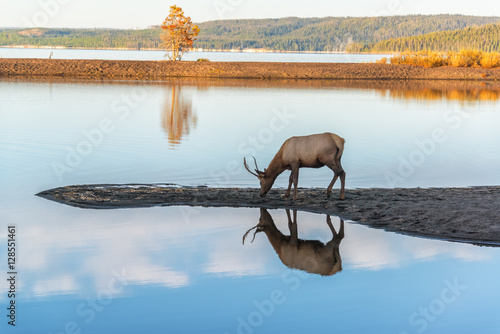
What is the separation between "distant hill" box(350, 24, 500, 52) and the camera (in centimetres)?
16550

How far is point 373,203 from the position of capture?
1328cm

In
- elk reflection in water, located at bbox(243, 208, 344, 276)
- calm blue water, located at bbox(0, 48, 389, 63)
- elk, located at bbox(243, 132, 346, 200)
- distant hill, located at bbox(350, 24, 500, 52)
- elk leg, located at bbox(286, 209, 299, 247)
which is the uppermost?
distant hill, located at bbox(350, 24, 500, 52)

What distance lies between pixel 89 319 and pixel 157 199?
19.0ft

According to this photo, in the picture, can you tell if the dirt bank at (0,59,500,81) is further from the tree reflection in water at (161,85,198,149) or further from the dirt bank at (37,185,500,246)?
the dirt bank at (37,185,500,246)

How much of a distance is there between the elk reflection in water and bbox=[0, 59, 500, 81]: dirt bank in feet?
150

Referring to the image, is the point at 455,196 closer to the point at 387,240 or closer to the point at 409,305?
the point at 387,240

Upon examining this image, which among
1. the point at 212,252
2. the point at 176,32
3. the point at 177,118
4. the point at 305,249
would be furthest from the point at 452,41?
the point at 212,252

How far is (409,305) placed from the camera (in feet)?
27.8

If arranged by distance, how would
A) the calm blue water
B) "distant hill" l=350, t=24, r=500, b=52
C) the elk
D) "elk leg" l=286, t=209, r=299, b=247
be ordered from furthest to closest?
"distant hill" l=350, t=24, r=500, b=52, the calm blue water, the elk, "elk leg" l=286, t=209, r=299, b=247

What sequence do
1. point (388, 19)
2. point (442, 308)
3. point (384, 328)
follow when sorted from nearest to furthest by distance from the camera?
1. point (384, 328)
2. point (442, 308)
3. point (388, 19)

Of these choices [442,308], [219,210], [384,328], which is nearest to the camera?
[384,328]

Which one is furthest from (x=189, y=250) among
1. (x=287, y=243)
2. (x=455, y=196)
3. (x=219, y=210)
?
(x=455, y=196)

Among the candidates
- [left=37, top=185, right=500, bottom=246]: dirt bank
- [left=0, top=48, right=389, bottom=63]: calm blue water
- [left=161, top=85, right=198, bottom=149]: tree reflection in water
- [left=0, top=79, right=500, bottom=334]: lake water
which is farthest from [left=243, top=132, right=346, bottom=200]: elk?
[left=0, top=48, right=389, bottom=63]: calm blue water

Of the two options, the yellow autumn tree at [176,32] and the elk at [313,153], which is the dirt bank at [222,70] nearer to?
the yellow autumn tree at [176,32]
